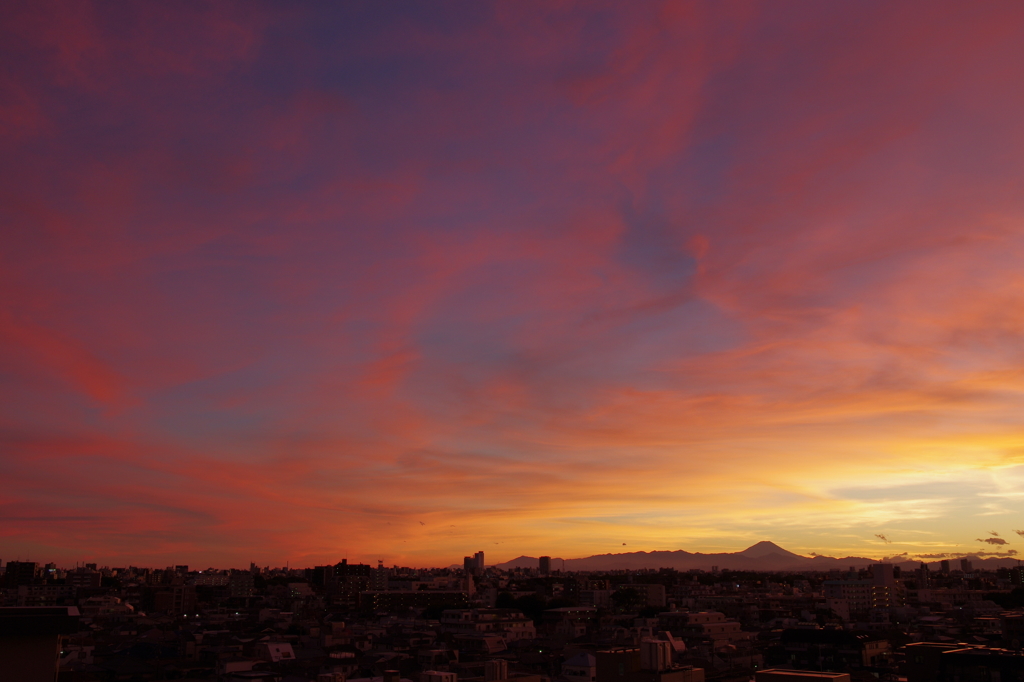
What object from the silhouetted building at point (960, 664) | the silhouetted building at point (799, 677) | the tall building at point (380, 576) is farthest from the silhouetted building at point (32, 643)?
the tall building at point (380, 576)

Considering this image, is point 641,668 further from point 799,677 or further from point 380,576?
point 380,576

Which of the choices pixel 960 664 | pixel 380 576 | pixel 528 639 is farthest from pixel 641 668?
pixel 380 576

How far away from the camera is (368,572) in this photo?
162m

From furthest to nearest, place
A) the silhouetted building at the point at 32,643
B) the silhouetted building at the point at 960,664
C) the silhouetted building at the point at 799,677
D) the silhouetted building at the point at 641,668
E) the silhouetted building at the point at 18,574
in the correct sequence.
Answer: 1. the silhouetted building at the point at 18,574
2. the silhouetted building at the point at 641,668
3. the silhouetted building at the point at 960,664
4. the silhouetted building at the point at 799,677
5. the silhouetted building at the point at 32,643

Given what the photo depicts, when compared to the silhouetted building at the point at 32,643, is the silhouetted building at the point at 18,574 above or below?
below

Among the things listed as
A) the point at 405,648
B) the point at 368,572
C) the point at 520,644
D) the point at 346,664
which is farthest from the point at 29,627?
the point at 368,572

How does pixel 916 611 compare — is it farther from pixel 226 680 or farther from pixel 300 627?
pixel 226 680

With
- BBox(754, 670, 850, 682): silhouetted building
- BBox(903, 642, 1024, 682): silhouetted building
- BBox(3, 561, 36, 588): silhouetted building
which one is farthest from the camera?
BBox(3, 561, 36, 588): silhouetted building

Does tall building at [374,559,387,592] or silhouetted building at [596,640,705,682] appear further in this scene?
tall building at [374,559,387,592]

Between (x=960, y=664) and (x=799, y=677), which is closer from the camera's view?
(x=799, y=677)

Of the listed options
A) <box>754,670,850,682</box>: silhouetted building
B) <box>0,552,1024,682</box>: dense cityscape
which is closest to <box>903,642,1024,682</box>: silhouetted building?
<box>0,552,1024,682</box>: dense cityscape

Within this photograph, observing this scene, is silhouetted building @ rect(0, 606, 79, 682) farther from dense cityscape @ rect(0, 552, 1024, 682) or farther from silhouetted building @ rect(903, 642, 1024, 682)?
silhouetted building @ rect(903, 642, 1024, 682)

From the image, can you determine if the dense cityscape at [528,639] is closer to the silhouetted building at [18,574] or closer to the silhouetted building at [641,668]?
the silhouetted building at [641,668]

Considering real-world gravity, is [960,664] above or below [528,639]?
above
